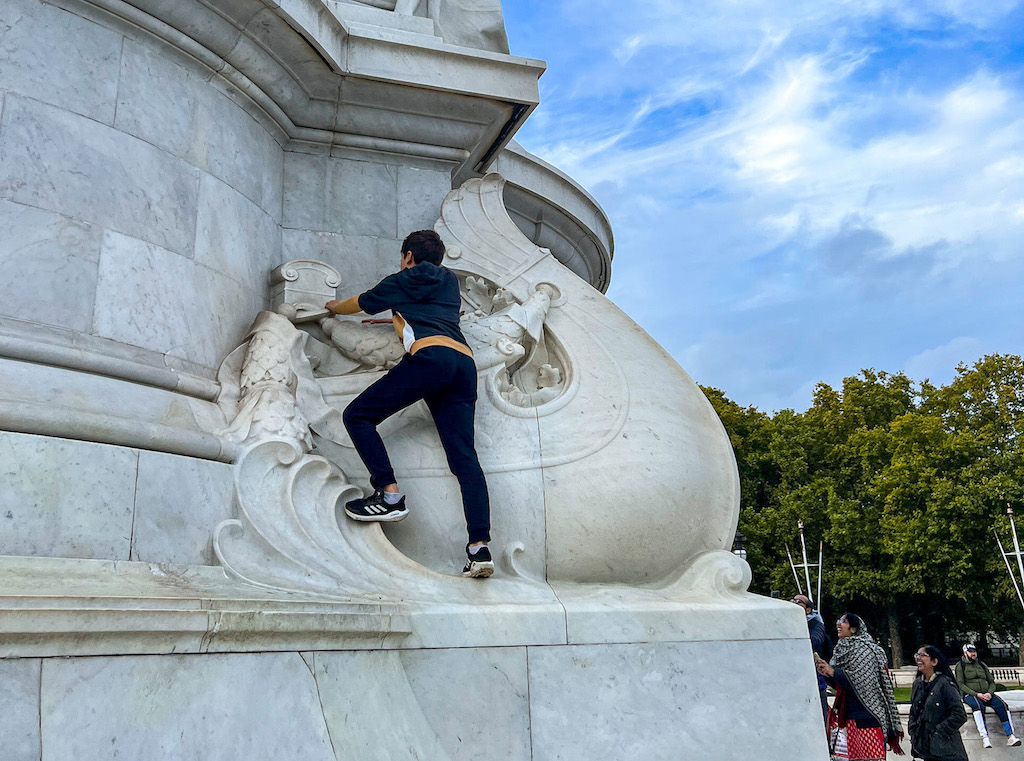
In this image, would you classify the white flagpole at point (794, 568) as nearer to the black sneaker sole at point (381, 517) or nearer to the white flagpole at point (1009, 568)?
the white flagpole at point (1009, 568)

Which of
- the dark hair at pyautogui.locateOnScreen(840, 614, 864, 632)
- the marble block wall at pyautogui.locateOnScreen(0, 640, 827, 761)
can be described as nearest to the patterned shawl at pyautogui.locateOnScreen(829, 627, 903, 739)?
the dark hair at pyautogui.locateOnScreen(840, 614, 864, 632)

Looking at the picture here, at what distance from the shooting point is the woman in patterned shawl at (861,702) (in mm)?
6211

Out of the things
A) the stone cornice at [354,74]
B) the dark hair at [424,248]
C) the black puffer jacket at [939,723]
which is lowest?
the black puffer jacket at [939,723]

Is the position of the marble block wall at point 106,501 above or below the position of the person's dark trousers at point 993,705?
above

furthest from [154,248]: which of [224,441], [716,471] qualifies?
[716,471]

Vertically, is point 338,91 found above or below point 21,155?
above

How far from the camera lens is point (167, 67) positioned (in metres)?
5.05

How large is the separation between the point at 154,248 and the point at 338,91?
5.92ft

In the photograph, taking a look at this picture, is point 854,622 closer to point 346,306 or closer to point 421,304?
point 421,304

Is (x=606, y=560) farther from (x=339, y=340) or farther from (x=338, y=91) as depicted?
(x=338, y=91)

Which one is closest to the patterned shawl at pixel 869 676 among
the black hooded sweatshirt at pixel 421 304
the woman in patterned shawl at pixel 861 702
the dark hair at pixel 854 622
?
the woman in patterned shawl at pixel 861 702

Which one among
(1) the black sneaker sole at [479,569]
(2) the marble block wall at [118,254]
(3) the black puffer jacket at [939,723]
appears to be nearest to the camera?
(2) the marble block wall at [118,254]

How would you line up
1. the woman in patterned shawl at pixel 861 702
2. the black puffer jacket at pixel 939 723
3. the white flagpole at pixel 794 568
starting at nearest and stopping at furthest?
the woman in patterned shawl at pixel 861 702, the black puffer jacket at pixel 939 723, the white flagpole at pixel 794 568

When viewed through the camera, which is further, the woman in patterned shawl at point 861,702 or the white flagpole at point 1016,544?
the white flagpole at point 1016,544
